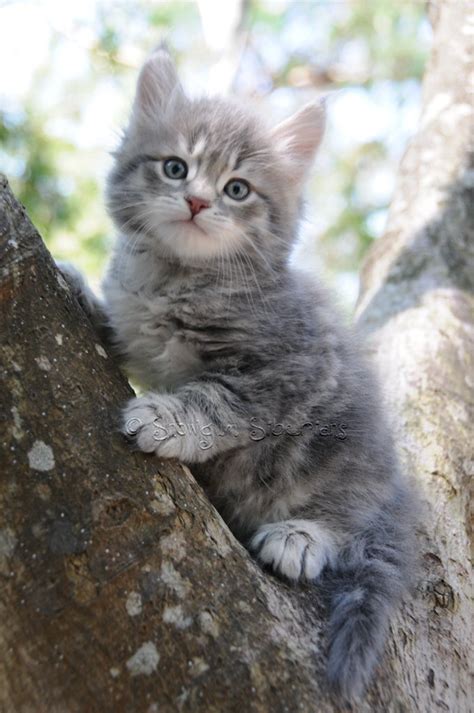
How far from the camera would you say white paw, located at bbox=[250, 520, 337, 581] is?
1.75 meters

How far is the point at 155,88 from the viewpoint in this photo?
246 cm

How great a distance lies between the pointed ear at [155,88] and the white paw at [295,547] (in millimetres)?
1548

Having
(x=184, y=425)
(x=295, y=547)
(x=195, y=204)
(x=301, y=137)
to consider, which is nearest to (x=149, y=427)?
(x=184, y=425)

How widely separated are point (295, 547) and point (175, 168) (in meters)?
1.28

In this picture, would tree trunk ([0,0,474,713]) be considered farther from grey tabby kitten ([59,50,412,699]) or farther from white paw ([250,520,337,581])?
grey tabby kitten ([59,50,412,699])

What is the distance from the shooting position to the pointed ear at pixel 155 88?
8.06ft

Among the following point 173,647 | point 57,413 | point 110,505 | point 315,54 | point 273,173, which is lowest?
point 173,647

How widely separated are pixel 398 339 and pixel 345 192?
693 centimetres

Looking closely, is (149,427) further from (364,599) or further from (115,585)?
(364,599)

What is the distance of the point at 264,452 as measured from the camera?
2.04 meters

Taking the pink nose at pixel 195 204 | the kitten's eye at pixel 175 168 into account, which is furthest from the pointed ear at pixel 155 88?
the pink nose at pixel 195 204

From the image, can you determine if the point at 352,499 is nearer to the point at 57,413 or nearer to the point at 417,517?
the point at 417,517

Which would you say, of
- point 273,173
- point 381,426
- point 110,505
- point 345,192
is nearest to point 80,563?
point 110,505

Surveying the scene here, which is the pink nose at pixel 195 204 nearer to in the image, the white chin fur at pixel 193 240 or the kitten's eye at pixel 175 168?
the white chin fur at pixel 193 240
